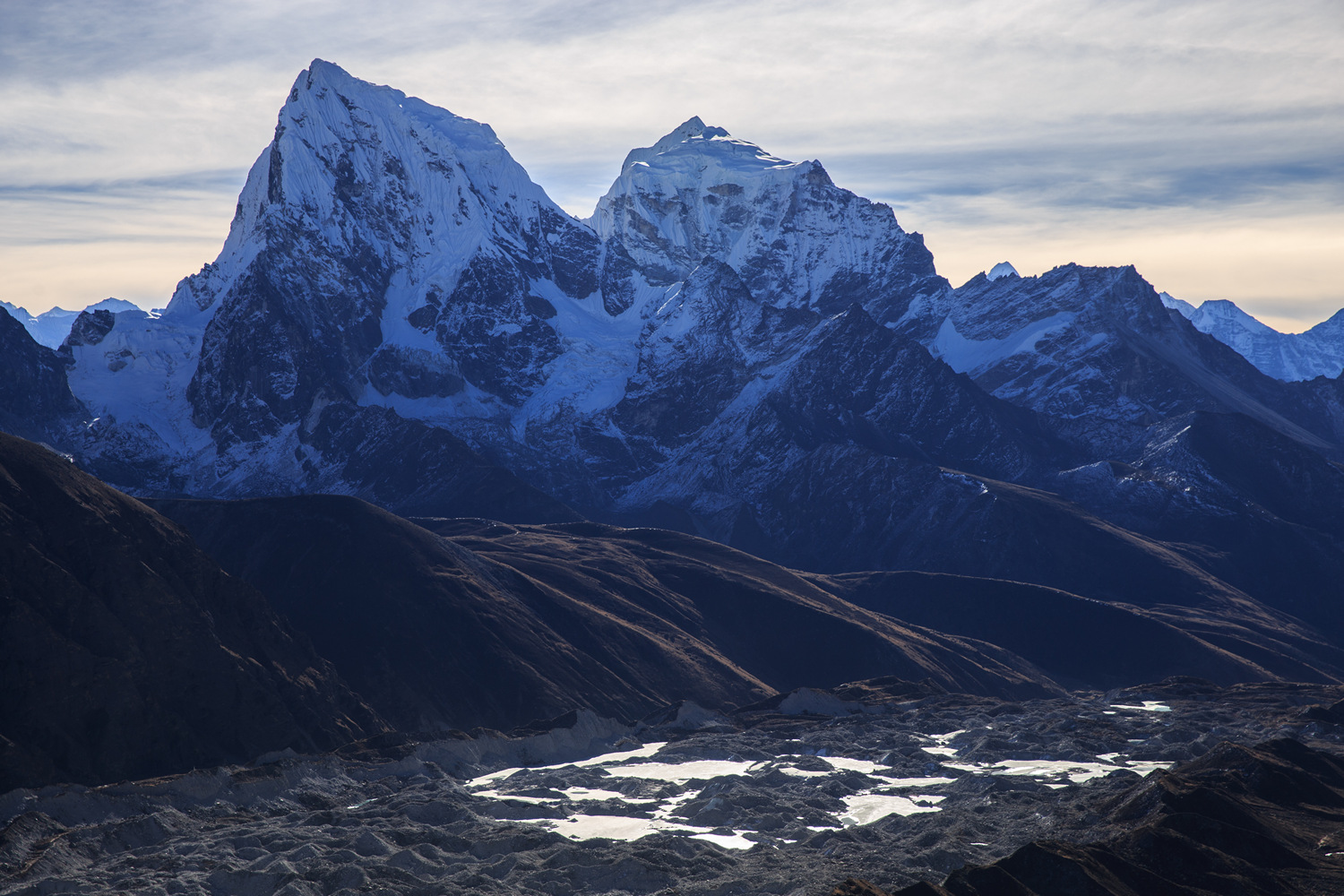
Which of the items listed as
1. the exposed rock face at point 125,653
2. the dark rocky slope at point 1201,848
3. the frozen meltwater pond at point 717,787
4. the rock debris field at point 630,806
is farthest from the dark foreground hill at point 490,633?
the dark rocky slope at point 1201,848

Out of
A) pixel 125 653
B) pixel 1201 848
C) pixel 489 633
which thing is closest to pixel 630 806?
pixel 1201 848

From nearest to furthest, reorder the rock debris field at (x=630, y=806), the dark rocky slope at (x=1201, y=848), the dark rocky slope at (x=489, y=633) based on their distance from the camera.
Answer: the dark rocky slope at (x=1201, y=848) < the rock debris field at (x=630, y=806) < the dark rocky slope at (x=489, y=633)

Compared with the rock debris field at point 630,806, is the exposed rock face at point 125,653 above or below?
above

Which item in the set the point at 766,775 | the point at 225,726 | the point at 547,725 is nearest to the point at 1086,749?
the point at 766,775

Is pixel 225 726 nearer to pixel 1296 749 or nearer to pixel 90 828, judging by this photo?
pixel 90 828

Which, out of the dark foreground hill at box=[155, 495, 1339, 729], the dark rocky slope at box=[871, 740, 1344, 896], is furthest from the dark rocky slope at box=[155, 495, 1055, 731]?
the dark rocky slope at box=[871, 740, 1344, 896]

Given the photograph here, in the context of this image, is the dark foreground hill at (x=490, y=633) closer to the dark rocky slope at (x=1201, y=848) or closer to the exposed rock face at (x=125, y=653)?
the exposed rock face at (x=125, y=653)
